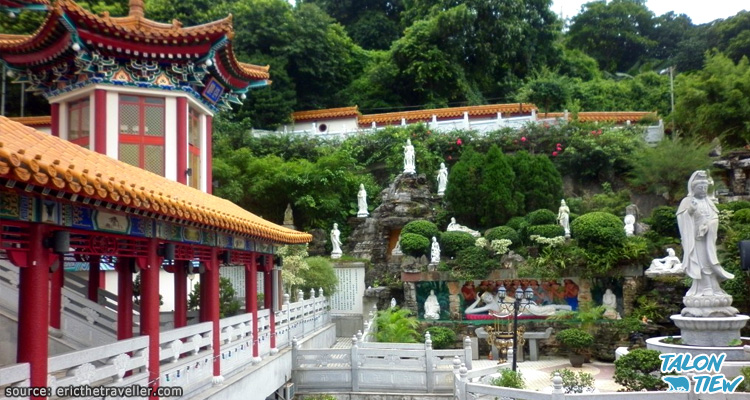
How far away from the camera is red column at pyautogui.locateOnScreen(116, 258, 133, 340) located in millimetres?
7797

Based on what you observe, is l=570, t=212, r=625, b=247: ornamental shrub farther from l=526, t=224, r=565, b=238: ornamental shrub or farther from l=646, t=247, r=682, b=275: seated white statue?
l=646, t=247, r=682, b=275: seated white statue

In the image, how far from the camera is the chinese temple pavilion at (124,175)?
4.80 metres

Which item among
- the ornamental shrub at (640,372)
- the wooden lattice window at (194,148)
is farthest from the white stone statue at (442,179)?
the ornamental shrub at (640,372)

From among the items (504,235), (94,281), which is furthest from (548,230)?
(94,281)

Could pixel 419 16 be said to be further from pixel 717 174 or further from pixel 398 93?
pixel 717 174

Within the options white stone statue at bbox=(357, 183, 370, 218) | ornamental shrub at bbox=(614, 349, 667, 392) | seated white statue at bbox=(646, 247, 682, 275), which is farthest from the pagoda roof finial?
seated white statue at bbox=(646, 247, 682, 275)

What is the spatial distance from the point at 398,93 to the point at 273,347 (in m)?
27.0

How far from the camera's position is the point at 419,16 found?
128 feet

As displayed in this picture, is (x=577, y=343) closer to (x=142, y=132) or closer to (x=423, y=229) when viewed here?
A: (x=423, y=229)

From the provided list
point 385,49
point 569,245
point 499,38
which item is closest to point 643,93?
point 499,38

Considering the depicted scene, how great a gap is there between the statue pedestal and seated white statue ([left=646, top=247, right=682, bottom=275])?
564 centimetres

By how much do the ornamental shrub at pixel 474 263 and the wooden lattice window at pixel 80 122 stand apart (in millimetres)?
10922

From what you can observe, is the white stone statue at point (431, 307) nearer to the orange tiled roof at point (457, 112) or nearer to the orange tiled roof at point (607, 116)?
the orange tiled roof at point (457, 112)

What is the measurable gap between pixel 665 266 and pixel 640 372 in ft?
27.2
